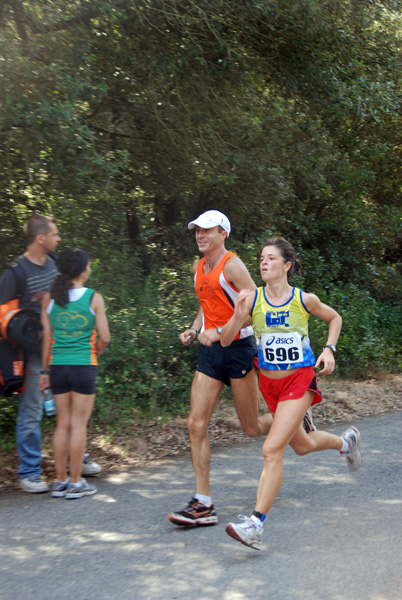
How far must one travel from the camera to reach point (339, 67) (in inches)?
390

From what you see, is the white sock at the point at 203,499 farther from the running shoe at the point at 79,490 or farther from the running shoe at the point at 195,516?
the running shoe at the point at 79,490

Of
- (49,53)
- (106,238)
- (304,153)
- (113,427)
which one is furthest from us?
(304,153)

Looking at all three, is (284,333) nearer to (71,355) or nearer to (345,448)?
(345,448)

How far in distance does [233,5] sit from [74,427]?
224 inches

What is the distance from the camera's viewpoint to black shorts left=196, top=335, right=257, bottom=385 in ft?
16.3

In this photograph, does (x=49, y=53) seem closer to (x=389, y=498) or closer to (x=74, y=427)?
(x=74, y=427)

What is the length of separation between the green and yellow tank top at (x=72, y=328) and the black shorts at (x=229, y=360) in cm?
98

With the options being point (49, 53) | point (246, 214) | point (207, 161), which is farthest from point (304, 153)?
point (49, 53)

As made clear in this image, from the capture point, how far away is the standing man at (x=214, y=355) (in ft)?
16.0

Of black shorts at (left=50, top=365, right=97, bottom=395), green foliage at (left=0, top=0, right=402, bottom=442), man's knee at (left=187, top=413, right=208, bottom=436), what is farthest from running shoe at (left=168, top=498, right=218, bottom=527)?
green foliage at (left=0, top=0, right=402, bottom=442)

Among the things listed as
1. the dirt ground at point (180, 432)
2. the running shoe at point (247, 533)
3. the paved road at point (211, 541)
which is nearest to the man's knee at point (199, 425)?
the paved road at point (211, 541)

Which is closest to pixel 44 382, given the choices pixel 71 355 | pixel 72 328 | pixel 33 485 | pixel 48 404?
pixel 48 404

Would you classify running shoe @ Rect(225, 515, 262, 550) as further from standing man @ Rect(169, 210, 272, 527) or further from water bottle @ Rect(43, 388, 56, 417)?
water bottle @ Rect(43, 388, 56, 417)

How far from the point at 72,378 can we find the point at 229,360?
1248 millimetres
